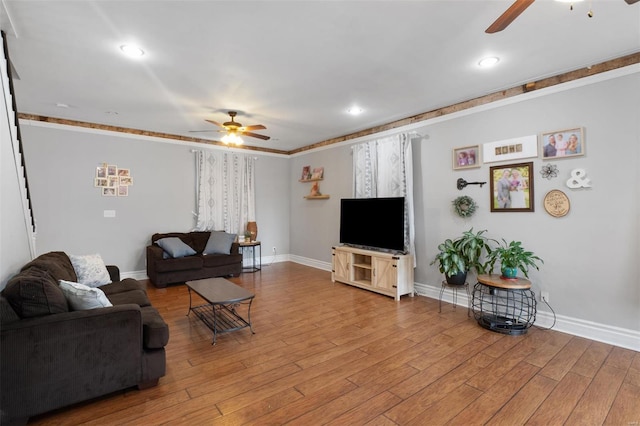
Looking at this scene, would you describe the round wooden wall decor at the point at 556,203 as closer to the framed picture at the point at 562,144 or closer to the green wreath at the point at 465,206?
the framed picture at the point at 562,144

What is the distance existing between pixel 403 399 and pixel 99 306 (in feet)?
7.62

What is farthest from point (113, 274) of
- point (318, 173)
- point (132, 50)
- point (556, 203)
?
point (556, 203)

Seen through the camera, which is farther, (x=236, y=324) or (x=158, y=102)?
(x=158, y=102)

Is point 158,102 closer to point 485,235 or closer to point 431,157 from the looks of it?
point 431,157

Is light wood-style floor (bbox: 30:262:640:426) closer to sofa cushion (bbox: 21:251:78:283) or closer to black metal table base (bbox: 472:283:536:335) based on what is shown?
black metal table base (bbox: 472:283:536:335)

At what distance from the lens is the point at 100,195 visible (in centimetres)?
522

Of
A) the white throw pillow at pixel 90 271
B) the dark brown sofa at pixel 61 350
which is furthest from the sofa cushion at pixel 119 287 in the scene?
the dark brown sofa at pixel 61 350

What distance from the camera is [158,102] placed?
13.3 feet

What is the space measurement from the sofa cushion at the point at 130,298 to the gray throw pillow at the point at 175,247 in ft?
6.60

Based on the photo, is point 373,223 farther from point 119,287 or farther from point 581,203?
point 119,287

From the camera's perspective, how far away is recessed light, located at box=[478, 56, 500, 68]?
291 cm

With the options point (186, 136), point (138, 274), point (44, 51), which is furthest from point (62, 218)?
point (44, 51)

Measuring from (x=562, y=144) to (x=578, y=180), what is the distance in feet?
1.37

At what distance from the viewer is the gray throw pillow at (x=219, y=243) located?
573 cm
